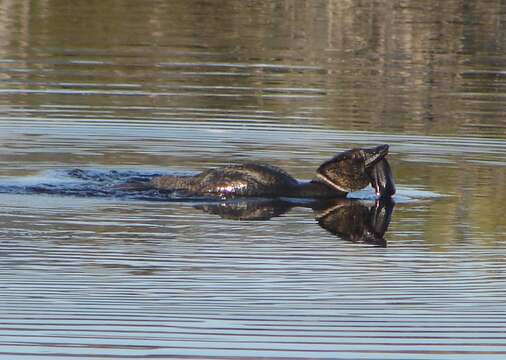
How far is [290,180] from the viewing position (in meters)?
13.6

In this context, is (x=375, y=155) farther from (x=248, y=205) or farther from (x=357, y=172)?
(x=248, y=205)

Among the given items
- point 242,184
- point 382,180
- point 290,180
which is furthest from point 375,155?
point 242,184

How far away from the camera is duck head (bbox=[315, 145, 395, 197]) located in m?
13.6

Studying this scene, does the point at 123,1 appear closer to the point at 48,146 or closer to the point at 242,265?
the point at 48,146

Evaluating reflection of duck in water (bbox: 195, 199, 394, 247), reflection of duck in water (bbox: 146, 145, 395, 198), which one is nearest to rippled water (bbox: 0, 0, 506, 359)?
reflection of duck in water (bbox: 195, 199, 394, 247)

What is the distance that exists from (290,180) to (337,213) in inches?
31.6

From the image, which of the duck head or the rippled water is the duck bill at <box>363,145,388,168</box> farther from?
the rippled water

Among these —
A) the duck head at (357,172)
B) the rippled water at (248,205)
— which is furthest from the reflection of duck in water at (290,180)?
the rippled water at (248,205)

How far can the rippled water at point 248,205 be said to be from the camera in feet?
28.0

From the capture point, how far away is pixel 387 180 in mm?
13578

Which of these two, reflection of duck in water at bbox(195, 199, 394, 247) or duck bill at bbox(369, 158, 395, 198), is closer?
reflection of duck in water at bbox(195, 199, 394, 247)

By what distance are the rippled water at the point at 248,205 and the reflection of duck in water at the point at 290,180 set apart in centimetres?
27

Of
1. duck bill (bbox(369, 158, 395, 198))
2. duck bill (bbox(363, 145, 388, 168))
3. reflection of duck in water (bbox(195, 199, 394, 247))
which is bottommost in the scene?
reflection of duck in water (bbox(195, 199, 394, 247))

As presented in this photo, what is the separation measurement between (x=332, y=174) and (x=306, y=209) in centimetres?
71
